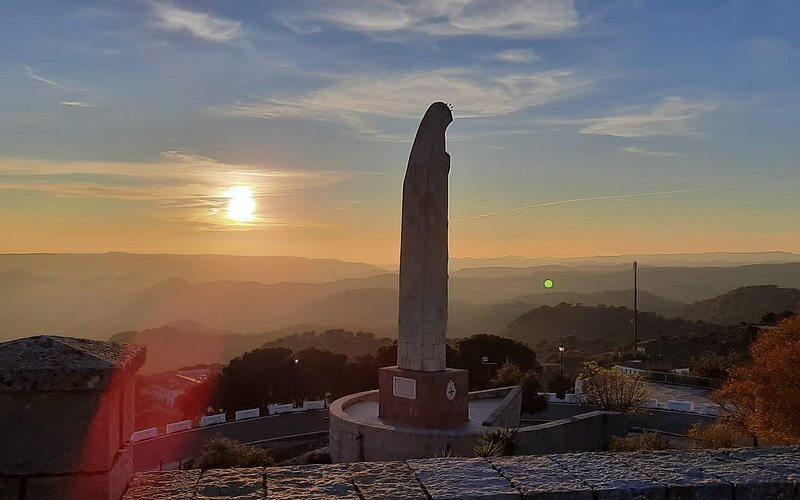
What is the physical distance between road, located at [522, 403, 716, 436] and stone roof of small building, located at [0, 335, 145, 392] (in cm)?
2032

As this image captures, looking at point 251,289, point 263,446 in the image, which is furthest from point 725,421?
point 251,289

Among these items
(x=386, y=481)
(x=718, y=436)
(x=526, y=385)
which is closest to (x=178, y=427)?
(x=526, y=385)

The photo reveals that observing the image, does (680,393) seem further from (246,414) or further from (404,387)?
(246,414)

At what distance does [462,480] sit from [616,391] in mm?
19775

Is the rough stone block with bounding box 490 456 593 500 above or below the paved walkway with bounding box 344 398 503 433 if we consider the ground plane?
above

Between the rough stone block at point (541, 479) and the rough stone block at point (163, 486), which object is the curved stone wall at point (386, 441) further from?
the rough stone block at point (163, 486)

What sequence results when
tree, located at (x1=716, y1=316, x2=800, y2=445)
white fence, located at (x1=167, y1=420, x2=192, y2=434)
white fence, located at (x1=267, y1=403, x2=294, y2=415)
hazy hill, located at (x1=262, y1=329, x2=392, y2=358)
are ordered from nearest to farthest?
tree, located at (x1=716, y1=316, x2=800, y2=445)
white fence, located at (x1=167, y1=420, x2=192, y2=434)
white fence, located at (x1=267, y1=403, x2=294, y2=415)
hazy hill, located at (x1=262, y1=329, x2=392, y2=358)

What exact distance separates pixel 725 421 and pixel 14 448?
1729 centimetres

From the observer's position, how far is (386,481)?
372 centimetres

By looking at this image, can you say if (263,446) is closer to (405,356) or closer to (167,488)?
(405,356)

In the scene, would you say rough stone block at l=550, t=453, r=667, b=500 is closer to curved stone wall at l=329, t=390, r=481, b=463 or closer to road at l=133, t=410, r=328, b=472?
curved stone wall at l=329, t=390, r=481, b=463

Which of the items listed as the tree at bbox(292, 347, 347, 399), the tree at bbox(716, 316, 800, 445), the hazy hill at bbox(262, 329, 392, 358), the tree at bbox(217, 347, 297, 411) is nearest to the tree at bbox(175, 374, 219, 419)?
the tree at bbox(217, 347, 297, 411)

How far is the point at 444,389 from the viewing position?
17141 millimetres

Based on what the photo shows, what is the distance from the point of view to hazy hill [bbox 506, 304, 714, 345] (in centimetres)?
7031
